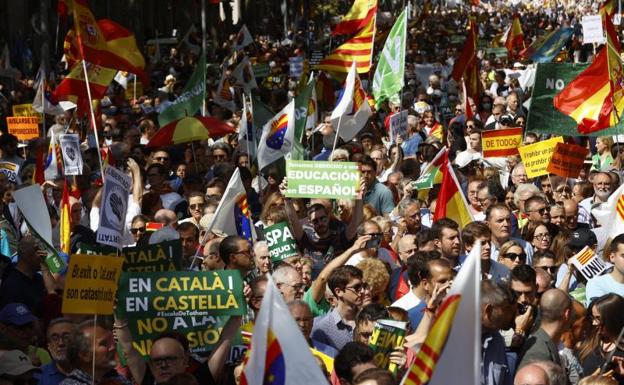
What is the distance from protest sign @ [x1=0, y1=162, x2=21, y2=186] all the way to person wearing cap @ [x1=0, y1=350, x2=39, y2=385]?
6.59m

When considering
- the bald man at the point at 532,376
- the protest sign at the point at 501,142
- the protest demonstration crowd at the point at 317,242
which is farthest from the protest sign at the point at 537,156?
the bald man at the point at 532,376

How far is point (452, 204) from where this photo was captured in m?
11.9

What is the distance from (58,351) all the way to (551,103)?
7433mm

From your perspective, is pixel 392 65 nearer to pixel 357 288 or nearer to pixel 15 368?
pixel 357 288

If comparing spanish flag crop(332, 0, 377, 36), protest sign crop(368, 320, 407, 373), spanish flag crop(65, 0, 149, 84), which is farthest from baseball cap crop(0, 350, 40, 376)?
spanish flag crop(332, 0, 377, 36)

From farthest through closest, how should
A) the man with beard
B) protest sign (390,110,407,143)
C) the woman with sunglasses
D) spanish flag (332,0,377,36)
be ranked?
spanish flag (332,0,377,36) < protest sign (390,110,407,143) < the woman with sunglasses < the man with beard

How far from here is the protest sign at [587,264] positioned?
32.6 feet

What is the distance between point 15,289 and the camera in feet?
31.8

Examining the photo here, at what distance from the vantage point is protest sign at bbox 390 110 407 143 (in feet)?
58.1

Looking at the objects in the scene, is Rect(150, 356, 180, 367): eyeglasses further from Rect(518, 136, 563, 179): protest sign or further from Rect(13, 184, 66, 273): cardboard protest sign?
Rect(518, 136, 563, 179): protest sign

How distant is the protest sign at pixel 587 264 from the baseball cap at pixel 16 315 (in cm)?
354

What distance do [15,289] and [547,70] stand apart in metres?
6.38

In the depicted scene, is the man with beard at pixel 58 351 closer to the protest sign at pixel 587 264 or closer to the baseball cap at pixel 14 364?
the baseball cap at pixel 14 364

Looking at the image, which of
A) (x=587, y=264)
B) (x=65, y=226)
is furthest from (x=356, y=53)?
(x=587, y=264)
